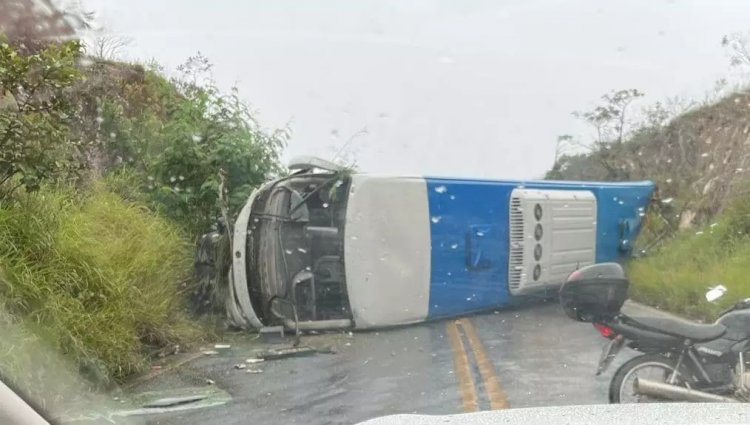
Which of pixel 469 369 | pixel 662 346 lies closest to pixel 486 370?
pixel 469 369

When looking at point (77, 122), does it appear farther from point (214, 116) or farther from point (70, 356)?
point (70, 356)

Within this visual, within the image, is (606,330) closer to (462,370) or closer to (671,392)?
(671,392)

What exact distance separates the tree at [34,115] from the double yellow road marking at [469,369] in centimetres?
373

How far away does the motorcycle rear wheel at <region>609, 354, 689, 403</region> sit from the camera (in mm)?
5387

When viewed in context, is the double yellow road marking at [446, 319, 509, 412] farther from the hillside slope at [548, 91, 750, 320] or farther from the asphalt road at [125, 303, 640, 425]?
the hillside slope at [548, 91, 750, 320]

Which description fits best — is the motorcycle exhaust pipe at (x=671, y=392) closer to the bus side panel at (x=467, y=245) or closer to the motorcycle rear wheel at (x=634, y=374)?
the motorcycle rear wheel at (x=634, y=374)

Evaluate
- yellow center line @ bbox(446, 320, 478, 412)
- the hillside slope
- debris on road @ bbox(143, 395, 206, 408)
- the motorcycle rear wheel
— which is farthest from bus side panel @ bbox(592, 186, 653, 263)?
debris on road @ bbox(143, 395, 206, 408)

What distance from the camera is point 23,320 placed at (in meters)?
6.88

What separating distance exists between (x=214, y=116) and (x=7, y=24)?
2.27 meters

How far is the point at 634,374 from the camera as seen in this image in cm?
548

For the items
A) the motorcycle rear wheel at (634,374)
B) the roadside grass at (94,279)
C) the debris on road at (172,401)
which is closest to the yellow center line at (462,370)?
the motorcycle rear wheel at (634,374)

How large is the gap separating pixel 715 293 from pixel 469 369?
214 centimetres

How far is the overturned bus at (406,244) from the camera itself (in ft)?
28.2

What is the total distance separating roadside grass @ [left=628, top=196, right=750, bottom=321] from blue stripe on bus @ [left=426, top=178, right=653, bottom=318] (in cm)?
47
